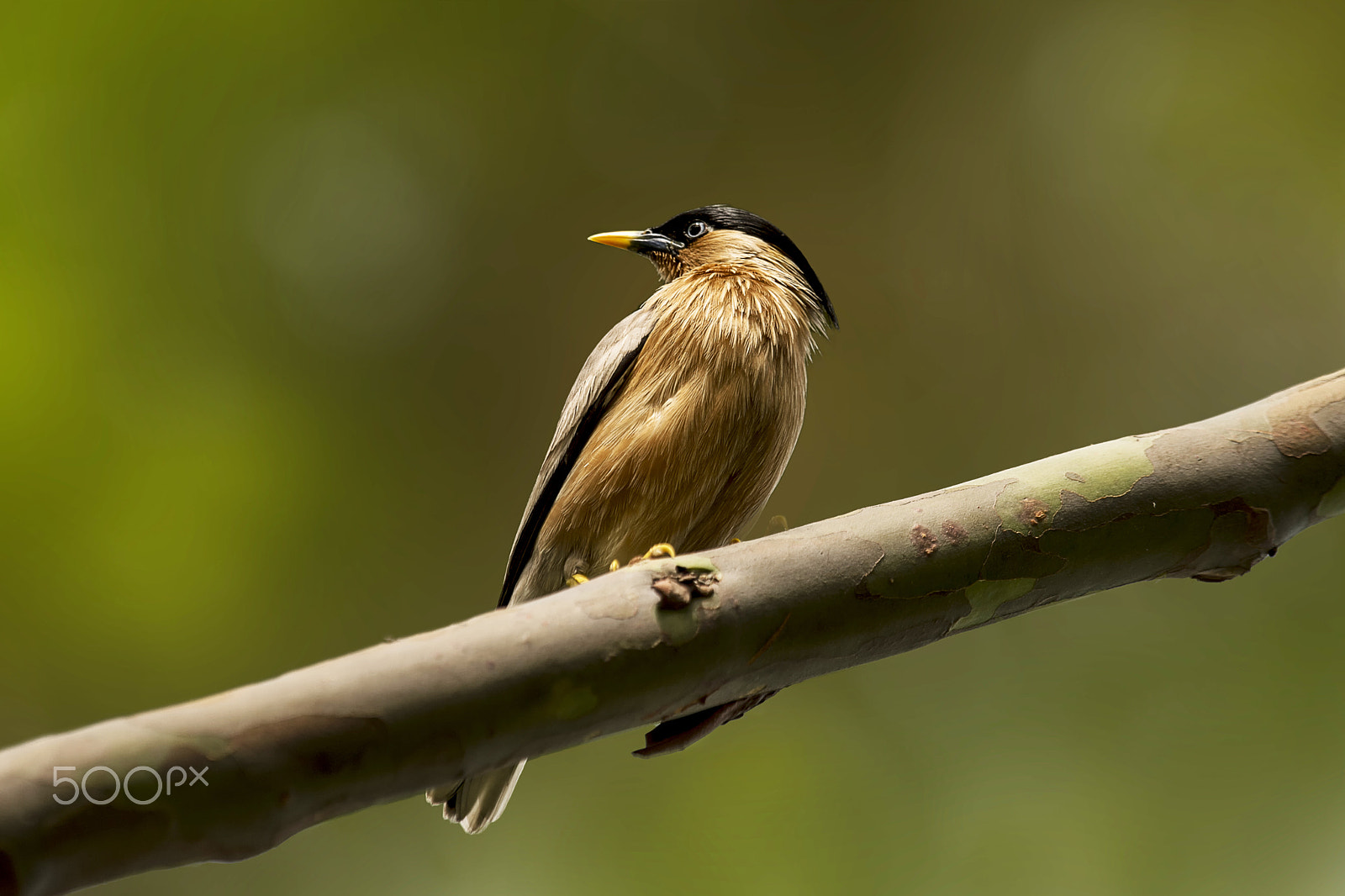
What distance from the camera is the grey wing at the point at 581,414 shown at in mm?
1842

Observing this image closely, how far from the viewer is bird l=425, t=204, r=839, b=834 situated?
1676mm

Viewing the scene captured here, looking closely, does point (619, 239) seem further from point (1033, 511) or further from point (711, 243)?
point (1033, 511)

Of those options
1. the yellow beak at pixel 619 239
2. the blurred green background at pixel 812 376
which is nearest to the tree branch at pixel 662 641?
the yellow beak at pixel 619 239

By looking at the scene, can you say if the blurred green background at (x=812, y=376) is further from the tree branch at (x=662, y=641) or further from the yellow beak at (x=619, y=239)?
the tree branch at (x=662, y=641)

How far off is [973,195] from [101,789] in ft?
10.2

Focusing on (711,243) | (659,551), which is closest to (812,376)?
(711,243)

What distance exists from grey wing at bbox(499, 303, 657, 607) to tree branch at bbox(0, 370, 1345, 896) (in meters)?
0.65

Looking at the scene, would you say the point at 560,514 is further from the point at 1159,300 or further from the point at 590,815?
the point at 1159,300

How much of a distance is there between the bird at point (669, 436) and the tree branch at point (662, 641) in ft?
1.26

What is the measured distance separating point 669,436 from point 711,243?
2.13ft

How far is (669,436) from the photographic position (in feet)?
5.46

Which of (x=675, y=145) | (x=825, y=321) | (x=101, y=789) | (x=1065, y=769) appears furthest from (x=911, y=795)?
(x=101, y=789)

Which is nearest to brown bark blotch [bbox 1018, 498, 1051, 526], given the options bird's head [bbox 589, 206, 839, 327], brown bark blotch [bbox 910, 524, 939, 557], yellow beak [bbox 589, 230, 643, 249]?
brown bark blotch [bbox 910, 524, 939, 557]

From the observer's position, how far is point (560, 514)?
5.70 feet
